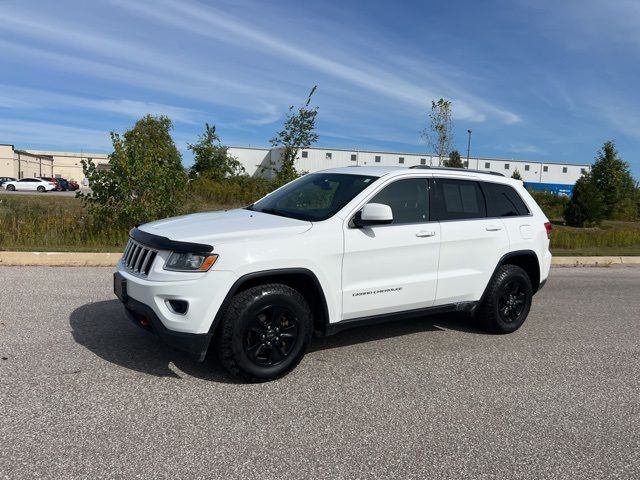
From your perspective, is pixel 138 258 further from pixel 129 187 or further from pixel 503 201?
pixel 129 187

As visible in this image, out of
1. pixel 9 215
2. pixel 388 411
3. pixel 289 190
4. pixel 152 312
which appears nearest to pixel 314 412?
pixel 388 411

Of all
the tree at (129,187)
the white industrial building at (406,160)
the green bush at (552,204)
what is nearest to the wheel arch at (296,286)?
the tree at (129,187)

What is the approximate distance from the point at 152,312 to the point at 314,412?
4.56 ft

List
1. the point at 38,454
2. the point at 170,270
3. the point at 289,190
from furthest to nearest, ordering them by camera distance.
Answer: the point at 289,190
the point at 170,270
the point at 38,454

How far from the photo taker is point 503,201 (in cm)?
595

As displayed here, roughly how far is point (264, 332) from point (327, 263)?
0.74 m

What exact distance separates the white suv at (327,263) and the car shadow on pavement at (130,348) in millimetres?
466

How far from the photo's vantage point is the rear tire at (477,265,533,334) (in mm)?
5723

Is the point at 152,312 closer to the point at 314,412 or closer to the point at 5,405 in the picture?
the point at 5,405

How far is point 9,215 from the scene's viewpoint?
12305 mm

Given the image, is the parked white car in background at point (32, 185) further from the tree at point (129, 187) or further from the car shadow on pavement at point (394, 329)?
the car shadow on pavement at point (394, 329)

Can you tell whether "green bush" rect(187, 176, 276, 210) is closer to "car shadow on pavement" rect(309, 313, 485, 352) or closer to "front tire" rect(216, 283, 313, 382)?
"car shadow on pavement" rect(309, 313, 485, 352)

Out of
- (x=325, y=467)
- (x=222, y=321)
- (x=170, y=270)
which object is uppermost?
(x=170, y=270)

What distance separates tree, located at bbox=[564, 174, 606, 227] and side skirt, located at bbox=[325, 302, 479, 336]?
2261 cm
